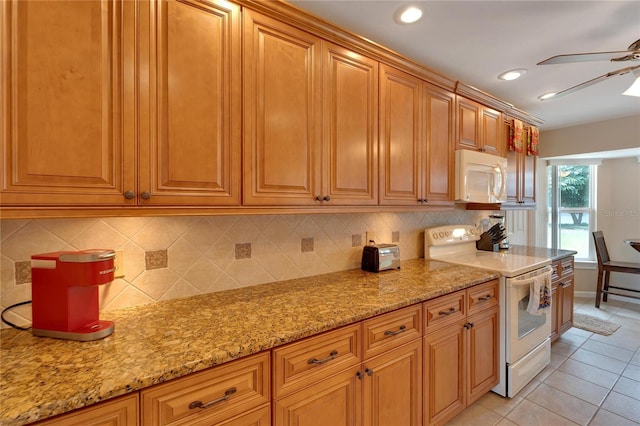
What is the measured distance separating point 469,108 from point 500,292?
1443mm

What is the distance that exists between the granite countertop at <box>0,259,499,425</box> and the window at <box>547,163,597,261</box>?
3815 millimetres

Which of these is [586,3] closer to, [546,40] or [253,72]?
[546,40]

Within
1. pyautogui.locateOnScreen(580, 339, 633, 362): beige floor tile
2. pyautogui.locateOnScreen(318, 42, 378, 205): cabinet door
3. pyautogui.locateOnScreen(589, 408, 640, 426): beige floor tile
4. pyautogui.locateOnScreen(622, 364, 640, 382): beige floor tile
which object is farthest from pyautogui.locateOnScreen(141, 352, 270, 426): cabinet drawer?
pyautogui.locateOnScreen(580, 339, 633, 362): beige floor tile

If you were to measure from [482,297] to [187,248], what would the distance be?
1.85m

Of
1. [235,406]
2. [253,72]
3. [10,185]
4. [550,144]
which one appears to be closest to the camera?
[10,185]

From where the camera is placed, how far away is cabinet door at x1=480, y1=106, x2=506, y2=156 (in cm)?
254

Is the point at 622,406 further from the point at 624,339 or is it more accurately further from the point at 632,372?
the point at 624,339

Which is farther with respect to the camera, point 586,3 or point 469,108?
point 469,108

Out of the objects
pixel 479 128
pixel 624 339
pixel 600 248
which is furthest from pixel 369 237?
pixel 600 248

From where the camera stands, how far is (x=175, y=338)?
1056 millimetres

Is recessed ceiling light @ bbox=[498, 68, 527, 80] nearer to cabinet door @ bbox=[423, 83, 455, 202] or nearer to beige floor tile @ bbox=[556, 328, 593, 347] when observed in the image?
cabinet door @ bbox=[423, 83, 455, 202]

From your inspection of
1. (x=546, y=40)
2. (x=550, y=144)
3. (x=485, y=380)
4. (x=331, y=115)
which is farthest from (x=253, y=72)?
(x=550, y=144)

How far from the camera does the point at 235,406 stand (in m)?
1.00

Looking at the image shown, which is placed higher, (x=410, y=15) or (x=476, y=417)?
(x=410, y=15)
